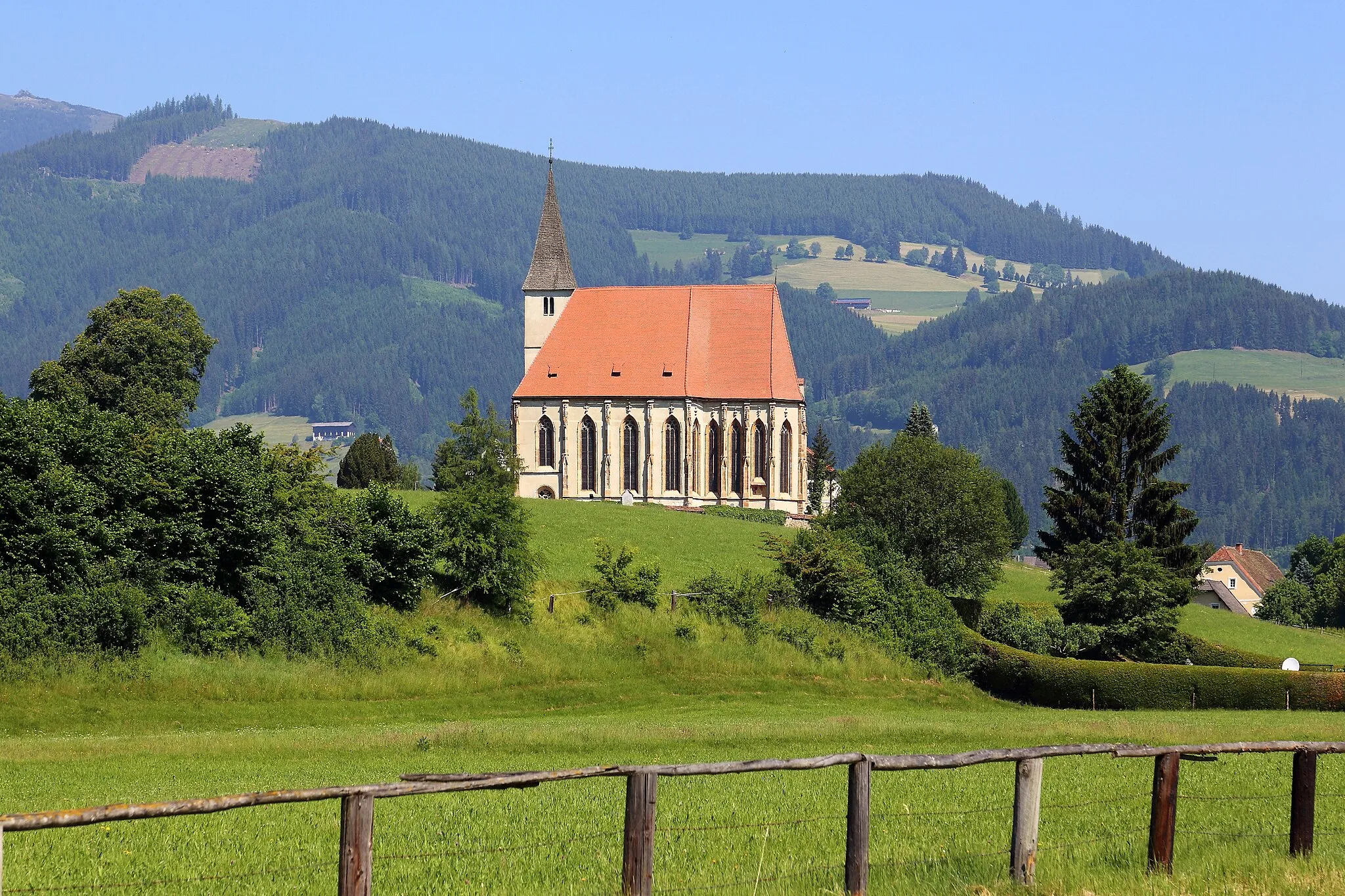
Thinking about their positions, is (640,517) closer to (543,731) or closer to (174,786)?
(543,731)

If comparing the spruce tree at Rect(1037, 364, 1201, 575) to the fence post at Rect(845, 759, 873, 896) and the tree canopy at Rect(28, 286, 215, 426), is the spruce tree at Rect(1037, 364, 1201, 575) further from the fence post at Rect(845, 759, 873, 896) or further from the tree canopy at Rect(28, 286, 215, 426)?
the fence post at Rect(845, 759, 873, 896)

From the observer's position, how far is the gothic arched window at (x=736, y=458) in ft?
329

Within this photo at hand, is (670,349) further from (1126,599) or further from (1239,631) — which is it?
(1126,599)

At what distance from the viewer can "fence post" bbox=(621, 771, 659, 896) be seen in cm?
1205

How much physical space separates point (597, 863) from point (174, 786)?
34.8 ft

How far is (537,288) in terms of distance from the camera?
110 metres

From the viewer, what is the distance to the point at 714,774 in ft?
43.6

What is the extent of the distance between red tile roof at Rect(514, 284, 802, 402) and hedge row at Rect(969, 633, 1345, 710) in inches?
1908

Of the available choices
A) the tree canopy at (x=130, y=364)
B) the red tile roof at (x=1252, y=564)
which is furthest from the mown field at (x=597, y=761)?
the red tile roof at (x=1252, y=564)

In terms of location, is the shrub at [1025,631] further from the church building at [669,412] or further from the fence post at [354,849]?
the fence post at [354,849]

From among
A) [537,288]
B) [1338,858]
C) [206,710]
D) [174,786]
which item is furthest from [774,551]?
[537,288]

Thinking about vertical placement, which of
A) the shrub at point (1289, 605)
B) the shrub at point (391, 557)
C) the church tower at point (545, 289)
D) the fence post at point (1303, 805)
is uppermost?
the church tower at point (545, 289)

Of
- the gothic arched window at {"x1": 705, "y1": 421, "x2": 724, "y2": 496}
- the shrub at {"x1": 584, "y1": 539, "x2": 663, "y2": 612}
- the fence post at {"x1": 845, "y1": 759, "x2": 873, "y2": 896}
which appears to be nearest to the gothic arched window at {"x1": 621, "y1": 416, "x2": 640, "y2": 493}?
the gothic arched window at {"x1": 705, "y1": 421, "x2": 724, "y2": 496}

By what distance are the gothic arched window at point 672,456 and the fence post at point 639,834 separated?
288ft
